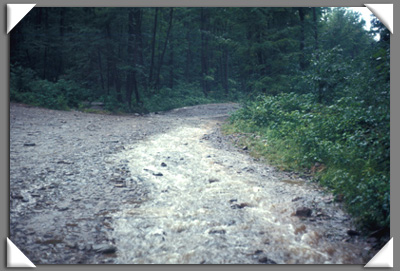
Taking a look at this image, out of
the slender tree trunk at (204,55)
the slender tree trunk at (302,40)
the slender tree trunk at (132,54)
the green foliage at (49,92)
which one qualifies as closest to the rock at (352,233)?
the slender tree trunk at (302,40)

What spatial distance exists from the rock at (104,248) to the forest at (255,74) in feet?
8.86

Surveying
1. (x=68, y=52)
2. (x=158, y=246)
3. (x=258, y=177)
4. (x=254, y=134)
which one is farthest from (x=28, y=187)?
(x=68, y=52)

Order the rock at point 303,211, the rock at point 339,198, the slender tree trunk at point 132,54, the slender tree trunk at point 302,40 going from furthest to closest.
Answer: the slender tree trunk at point 132,54
the slender tree trunk at point 302,40
the rock at point 339,198
the rock at point 303,211

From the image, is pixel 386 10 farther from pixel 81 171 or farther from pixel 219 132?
pixel 219 132

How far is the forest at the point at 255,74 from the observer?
13.7 feet

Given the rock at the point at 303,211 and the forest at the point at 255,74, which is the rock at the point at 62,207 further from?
the rock at the point at 303,211

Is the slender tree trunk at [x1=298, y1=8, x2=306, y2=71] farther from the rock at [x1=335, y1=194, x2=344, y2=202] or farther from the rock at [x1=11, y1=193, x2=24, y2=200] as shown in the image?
the rock at [x1=11, y1=193, x2=24, y2=200]

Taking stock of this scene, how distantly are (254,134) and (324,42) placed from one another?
3.01m

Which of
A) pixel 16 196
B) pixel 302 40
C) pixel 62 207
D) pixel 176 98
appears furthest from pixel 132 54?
pixel 62 207

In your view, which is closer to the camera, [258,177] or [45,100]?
[258,177]

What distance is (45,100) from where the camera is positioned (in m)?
11.8

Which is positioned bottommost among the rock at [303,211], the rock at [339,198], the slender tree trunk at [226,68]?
the rock at [303,211]

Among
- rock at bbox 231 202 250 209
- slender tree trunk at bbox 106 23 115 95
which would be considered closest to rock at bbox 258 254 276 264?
rock at bbox 231 202 250 209

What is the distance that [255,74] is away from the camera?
9.47 metres
